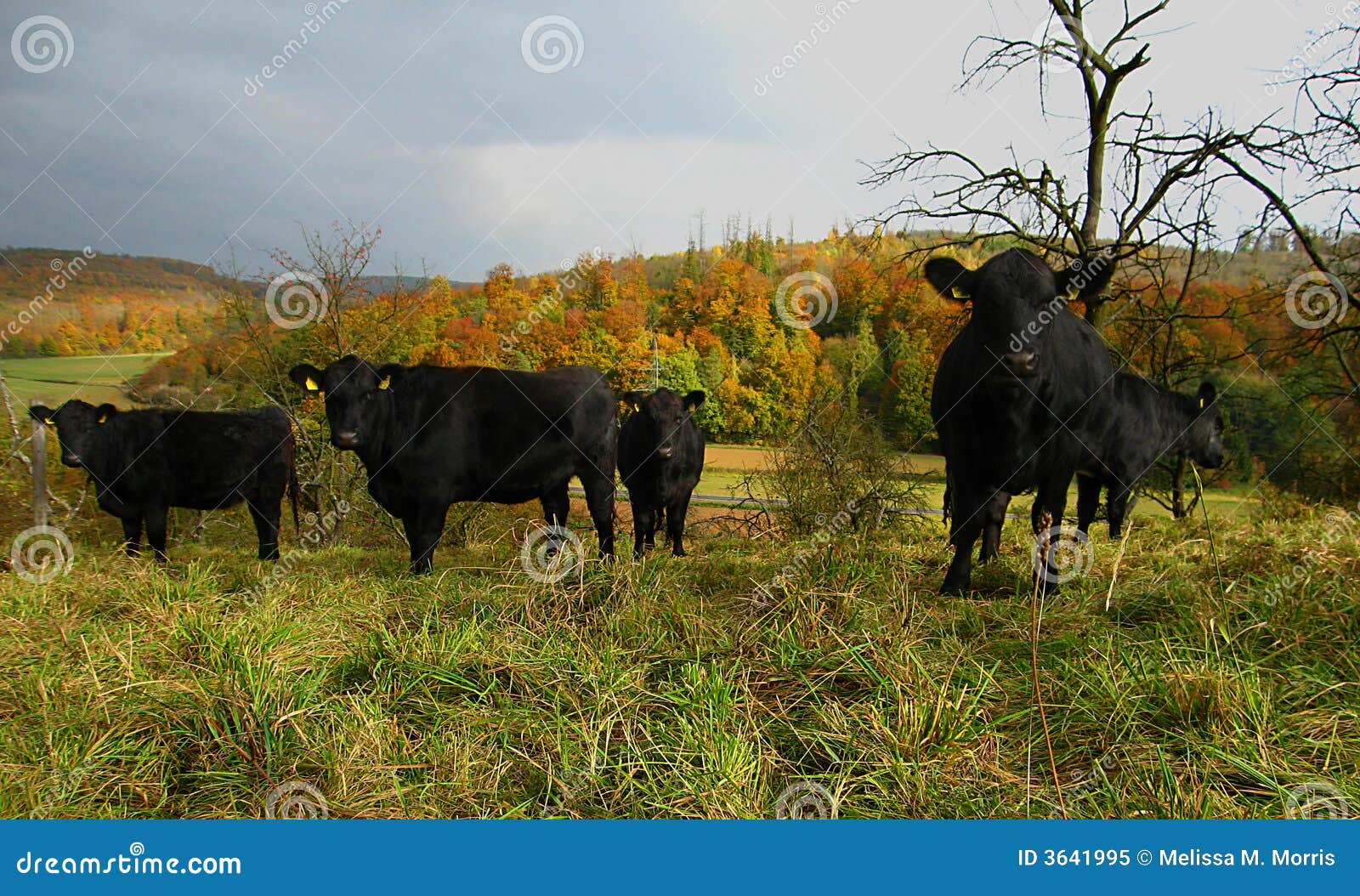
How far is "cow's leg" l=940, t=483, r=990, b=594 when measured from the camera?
5.49 meters

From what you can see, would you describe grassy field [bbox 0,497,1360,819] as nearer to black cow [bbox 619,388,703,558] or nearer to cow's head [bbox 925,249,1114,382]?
cow's head [bbox 925,249,1114,382]

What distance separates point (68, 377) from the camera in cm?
1269

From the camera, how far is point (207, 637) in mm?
4516

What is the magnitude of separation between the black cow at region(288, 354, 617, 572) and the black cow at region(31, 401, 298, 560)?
242 cm

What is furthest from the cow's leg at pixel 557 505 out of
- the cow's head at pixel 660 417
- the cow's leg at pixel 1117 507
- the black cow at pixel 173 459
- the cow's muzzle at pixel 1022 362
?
the cow's leg at pixel 1117 507

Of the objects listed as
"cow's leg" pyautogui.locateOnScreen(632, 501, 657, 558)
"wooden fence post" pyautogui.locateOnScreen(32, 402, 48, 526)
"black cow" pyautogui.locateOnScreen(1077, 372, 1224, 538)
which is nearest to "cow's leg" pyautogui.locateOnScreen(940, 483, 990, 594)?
"black cow" pyautogui.locateOnScreen(1077, 372, 1224, 538)

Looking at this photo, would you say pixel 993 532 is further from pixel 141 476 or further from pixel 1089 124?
pixel 141 476

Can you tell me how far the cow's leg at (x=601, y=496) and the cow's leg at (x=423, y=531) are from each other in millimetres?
1598

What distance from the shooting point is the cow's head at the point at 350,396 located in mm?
7309

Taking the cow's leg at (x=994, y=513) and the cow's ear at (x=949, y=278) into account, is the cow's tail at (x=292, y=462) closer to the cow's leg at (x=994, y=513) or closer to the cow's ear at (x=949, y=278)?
the cow's ear at (x=949, y=278)

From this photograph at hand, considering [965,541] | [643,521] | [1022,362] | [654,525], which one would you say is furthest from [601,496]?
[1022,362]

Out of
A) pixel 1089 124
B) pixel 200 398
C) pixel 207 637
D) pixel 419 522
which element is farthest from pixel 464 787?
pixel 200 398

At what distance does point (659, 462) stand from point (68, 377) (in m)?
9.25

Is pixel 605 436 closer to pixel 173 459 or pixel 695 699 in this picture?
pixel 173 459
